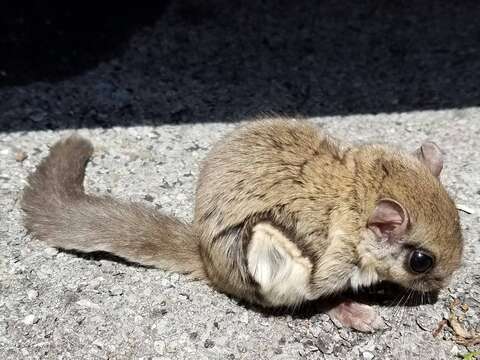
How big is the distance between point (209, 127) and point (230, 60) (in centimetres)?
92

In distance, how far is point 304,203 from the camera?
3.24 meters

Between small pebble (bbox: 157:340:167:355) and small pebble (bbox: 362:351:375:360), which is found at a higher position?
small pebble (bbox: 362:351:375:360)

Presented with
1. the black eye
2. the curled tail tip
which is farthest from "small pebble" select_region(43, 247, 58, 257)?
the black eye

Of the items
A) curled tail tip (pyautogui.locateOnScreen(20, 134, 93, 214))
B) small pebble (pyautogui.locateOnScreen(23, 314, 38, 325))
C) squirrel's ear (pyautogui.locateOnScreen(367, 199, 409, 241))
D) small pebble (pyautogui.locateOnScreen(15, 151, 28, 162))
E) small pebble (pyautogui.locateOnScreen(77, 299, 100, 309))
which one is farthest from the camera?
small pebble (pyautogui.locateOnScreen(15, 151, 28, 162))

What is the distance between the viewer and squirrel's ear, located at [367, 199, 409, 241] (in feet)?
10.3

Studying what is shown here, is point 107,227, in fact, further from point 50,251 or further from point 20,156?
point 20,156

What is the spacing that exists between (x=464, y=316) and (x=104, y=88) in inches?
119

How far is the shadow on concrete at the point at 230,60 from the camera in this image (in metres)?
4.90

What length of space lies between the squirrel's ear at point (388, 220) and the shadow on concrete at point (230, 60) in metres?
1.86

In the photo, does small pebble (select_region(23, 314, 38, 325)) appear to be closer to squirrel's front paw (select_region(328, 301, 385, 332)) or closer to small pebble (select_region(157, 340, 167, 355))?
small pebble (select_region(157, 340, 167, 355))

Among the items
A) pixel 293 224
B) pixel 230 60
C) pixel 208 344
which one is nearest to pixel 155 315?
pixel 208 344

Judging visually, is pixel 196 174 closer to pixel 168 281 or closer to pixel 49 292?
pixel 168 281

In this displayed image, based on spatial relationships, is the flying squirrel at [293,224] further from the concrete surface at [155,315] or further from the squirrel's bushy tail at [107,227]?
the concrete surface at [155,315]

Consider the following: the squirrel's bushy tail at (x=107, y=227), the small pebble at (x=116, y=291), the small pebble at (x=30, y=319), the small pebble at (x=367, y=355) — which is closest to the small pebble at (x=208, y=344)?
the squirrel's bushy tail at (x=107, y=227)
